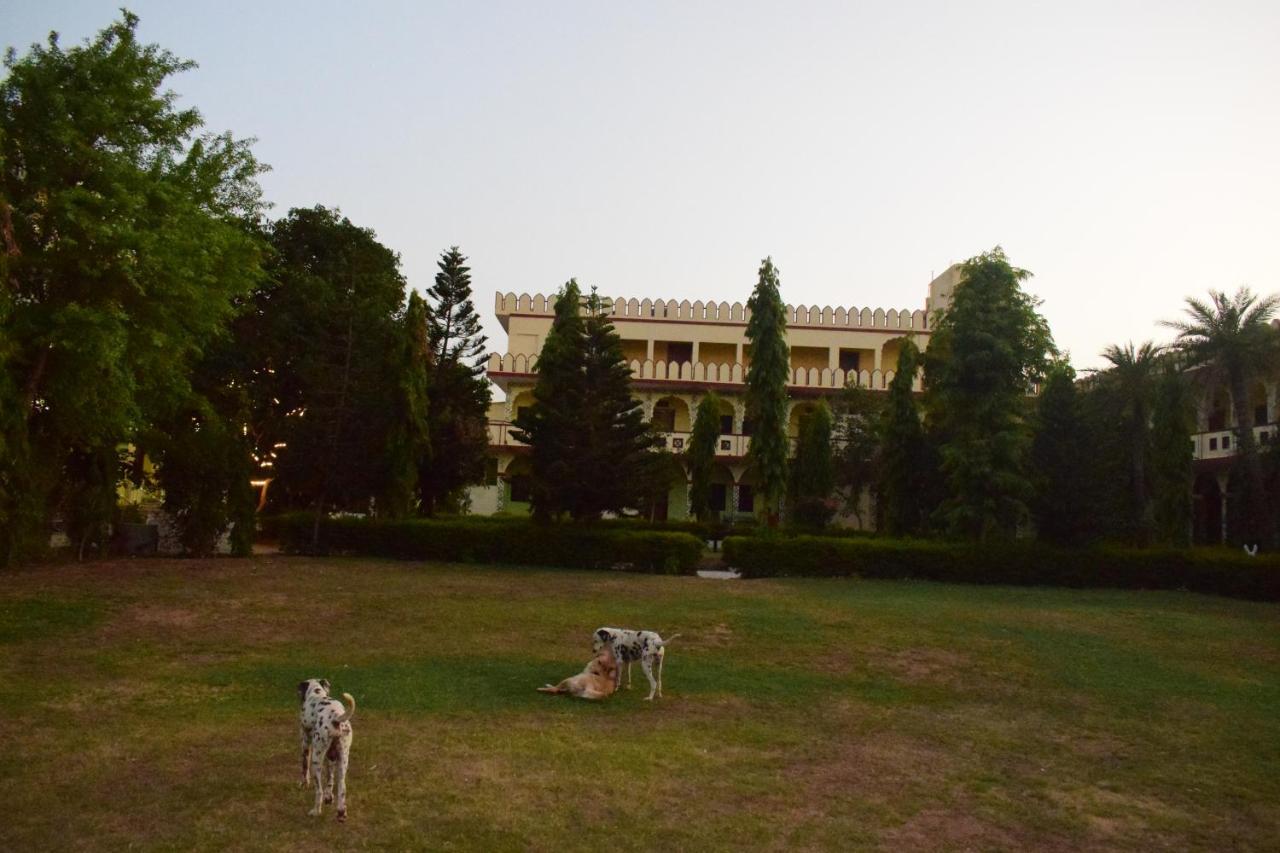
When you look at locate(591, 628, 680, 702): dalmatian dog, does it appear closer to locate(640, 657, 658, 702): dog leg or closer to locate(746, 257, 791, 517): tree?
locate(640, 657, 658, 702): dog leg

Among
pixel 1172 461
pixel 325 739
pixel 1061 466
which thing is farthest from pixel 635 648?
pixel 1172 461

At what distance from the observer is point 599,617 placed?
17.4m

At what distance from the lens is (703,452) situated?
3781 centimetres

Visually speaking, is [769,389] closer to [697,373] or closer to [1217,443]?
[697,373]

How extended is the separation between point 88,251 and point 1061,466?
24344 mm

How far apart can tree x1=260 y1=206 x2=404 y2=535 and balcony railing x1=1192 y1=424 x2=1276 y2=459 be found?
2758cm

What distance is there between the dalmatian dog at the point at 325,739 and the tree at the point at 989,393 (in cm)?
2217

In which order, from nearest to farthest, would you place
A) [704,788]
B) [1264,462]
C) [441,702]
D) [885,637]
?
[704,788] < [441,702] < [885,637] < [1264,462]

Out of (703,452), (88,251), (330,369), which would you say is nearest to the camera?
(88,251)

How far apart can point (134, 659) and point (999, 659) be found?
480 inches

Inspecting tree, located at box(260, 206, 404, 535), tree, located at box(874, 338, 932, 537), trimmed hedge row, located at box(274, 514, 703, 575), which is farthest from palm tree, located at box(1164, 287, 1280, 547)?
tree, located at box(260, 206, 404, 535)

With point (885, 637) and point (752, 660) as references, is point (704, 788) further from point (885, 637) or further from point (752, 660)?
point (885, 637)

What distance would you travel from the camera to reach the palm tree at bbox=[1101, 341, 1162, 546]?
30.1m

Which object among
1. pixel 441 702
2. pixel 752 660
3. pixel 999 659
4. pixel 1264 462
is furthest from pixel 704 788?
pixel 1264 462
